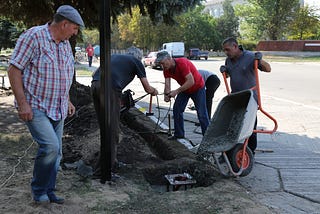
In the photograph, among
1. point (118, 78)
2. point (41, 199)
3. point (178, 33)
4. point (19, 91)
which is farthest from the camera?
point (178, 33)

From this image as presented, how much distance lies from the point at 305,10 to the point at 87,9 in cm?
5214

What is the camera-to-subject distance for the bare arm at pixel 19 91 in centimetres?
355

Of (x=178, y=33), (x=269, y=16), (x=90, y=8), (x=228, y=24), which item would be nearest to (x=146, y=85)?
(x=90, y=8)

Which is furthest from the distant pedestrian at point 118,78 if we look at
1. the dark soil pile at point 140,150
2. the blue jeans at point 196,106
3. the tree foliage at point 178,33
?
the tree foliage at point 178,33

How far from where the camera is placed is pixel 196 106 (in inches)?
274

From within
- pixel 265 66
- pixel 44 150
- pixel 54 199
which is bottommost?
pixel 54 199

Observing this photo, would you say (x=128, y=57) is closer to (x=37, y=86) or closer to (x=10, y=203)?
(x=37, y=86)

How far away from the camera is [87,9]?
9992mm

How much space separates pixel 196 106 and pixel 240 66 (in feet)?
4.35

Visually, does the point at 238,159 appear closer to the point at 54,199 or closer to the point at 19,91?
the point at 54,199

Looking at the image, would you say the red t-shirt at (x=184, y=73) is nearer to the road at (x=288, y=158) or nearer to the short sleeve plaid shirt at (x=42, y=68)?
the road at (x=288, y=158)

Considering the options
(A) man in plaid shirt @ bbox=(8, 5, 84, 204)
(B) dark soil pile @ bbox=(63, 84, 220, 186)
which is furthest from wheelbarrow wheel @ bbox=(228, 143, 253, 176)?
(A) man in plaid shirt @ bbox=(8, 5, 84, 204)

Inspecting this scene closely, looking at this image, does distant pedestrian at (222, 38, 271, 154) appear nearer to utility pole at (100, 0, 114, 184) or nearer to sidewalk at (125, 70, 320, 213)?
sidewalk at (125, 70, 320, 213)

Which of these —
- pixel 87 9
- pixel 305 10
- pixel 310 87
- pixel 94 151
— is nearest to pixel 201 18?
pixel 305 10
